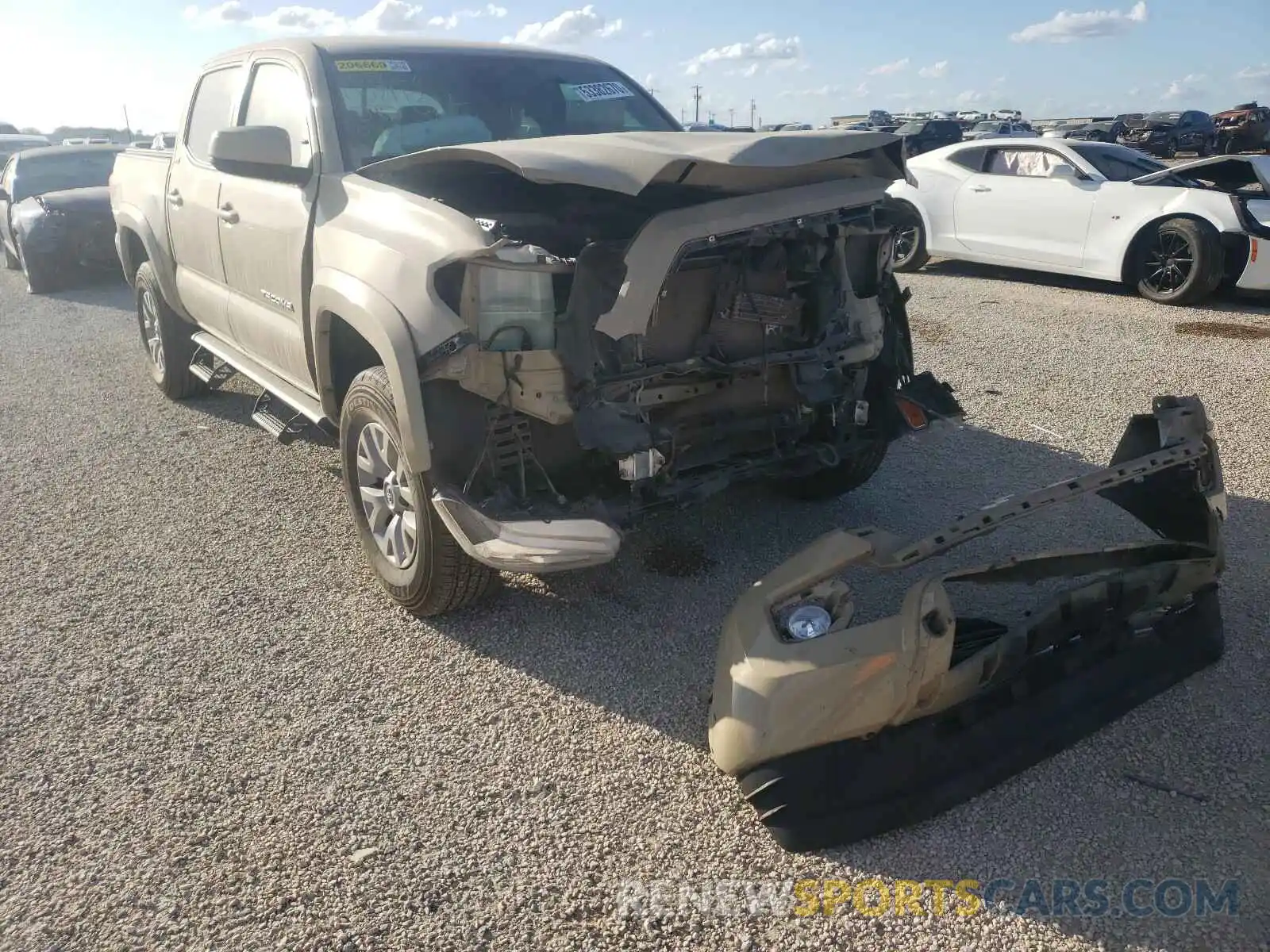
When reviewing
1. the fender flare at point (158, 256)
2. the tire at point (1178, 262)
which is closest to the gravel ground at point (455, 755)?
the fender flare at point (158, 256)

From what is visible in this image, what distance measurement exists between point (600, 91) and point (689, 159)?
223 cm

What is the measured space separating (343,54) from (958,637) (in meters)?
3.51

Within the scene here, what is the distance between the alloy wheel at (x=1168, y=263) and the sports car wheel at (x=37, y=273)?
39.8 ft

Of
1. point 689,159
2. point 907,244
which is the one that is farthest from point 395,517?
point 907,244

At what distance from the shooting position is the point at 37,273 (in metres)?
11.2

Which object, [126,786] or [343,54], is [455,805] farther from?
[343,54]

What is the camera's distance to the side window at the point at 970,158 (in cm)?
1013

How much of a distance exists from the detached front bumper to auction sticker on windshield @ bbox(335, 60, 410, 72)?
221 cm

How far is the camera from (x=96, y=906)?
2.31 m

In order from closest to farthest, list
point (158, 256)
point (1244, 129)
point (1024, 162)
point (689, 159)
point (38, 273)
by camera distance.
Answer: point (689, 159) < point (158, 256) < point (1024, 162) < point (38, 273) < point (1244, 129)

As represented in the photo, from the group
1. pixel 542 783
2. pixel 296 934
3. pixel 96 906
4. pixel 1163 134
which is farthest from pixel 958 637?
pixel 1163 134

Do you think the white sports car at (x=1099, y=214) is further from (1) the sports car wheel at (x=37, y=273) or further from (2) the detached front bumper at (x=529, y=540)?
(1) the sports car wheel at (x=37, y=273)

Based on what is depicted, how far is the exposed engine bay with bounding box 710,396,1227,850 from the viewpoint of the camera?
8.01 feet

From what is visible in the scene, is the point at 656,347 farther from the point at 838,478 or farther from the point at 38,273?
the point at 38,273
